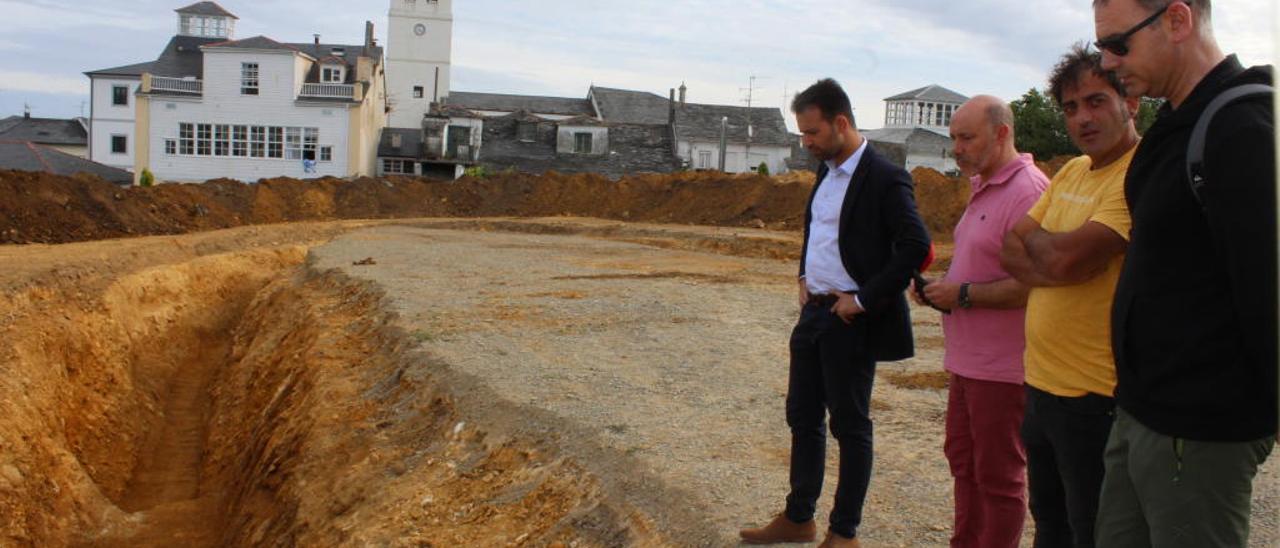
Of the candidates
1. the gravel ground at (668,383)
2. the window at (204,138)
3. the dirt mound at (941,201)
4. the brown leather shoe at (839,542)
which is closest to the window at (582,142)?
the window at (204,138)

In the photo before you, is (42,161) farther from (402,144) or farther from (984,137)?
(984,137)

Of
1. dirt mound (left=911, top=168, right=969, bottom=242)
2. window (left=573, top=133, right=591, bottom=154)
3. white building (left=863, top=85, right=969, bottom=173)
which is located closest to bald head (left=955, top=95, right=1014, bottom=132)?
dirt mound (left=911, top=168, right=969, bottom=242)

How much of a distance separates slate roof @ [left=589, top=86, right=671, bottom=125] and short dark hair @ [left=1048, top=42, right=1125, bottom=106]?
66.3 m

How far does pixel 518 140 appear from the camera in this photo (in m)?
55.4

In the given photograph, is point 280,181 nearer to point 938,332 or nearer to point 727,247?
point 727,247

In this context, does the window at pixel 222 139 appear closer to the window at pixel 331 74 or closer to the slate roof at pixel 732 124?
the window at pixel 331 74

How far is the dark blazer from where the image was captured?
455 centimetres

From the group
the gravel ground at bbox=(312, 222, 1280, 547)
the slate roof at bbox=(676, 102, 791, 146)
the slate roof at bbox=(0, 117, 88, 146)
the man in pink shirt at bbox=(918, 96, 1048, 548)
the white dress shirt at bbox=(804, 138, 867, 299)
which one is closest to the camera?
the man in pink shirt at bbox=(918, 96, 1048, 548)

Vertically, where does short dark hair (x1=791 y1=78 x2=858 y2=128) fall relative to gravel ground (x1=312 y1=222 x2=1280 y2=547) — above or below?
above

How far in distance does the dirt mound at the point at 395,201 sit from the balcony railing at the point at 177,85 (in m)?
15.1

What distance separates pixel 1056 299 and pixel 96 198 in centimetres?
2832

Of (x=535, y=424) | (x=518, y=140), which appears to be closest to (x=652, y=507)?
(x=535, y=424)

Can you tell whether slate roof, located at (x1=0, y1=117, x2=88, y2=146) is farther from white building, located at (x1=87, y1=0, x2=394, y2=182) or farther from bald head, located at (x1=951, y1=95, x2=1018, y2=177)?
bald head, located at (x1=951, y1=95, x2=1018, y2=177)

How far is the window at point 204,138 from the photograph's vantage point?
46906 millimetres
